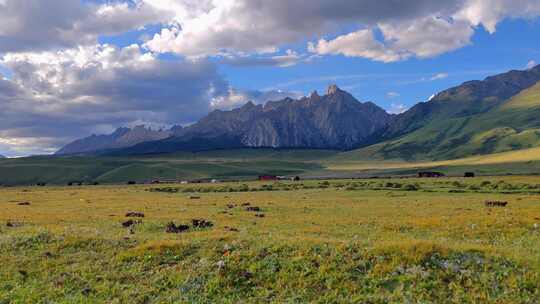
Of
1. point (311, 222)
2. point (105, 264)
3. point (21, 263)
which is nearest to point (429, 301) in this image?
point (105, 264)

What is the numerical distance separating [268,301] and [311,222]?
20.6 meters

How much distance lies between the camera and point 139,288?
53.3ft

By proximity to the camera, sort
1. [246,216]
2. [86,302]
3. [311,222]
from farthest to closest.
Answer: [246,216], [311,222], [86,302]

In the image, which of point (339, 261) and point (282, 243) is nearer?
point (339, 261)

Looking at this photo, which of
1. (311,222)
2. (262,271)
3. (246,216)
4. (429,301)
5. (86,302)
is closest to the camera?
(429,301)

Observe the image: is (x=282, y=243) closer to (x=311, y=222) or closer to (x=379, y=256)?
(x=379, y=256)

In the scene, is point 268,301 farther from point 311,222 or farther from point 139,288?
point 311,222

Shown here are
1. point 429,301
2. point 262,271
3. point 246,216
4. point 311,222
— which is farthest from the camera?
point 246,216

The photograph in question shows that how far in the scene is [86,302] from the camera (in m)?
15.4

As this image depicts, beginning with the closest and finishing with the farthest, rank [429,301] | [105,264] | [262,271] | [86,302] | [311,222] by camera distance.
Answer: [429,301] → [86,302] → [262,271] → [105,264] → [311,222]

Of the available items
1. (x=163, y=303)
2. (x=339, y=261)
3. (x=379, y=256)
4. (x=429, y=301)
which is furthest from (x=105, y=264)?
(x=429, y=301)

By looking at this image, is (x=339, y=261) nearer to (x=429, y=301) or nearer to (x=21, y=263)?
(x=429, y=301)

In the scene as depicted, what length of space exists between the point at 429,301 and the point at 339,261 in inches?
150

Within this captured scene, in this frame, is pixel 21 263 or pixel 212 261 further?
pixel 21 263
